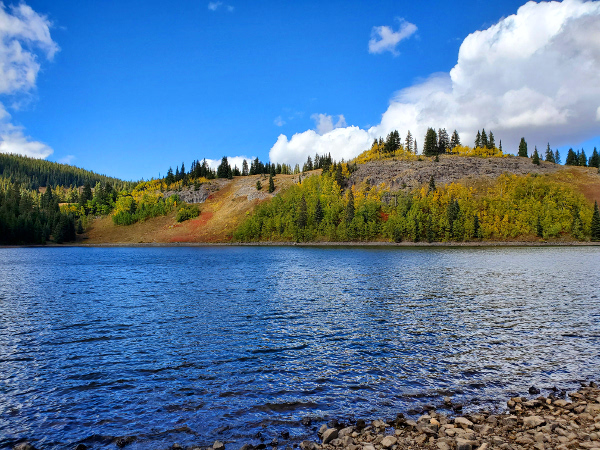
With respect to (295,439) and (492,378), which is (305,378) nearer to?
(295,439)

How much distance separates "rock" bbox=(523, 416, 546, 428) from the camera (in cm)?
1134

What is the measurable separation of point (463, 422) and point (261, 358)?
36.4 feet

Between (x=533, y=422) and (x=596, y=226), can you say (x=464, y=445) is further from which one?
(x=596, y=226)

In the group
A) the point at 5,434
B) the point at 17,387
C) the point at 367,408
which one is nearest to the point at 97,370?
the point at 17,387

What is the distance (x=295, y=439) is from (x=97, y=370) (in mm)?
12548

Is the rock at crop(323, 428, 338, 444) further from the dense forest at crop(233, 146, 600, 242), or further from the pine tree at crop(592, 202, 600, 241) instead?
the pine tree at crop(592, 202, 600, 241)

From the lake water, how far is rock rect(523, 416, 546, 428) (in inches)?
84.4

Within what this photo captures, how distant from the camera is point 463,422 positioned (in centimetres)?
1165

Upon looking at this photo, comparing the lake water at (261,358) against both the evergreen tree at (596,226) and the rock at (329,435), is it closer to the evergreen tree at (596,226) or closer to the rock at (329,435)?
the rock at (329,435)

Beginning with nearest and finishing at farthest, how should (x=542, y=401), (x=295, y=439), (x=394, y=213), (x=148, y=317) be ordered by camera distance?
(x=295, y=439) < (x=542, y=401) < (x=148, y=317) < (x=394, y=213)

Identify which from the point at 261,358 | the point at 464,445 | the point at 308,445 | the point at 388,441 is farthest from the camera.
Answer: the point at 261,358

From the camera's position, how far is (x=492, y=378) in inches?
649

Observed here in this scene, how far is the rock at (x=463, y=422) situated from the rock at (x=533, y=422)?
180cm

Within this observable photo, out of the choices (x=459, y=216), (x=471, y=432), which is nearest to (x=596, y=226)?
(x=459, y=216)
